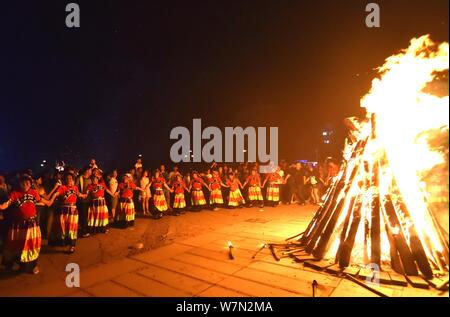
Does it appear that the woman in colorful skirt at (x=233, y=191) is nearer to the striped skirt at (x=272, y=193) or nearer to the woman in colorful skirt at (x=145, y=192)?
the striped skirt at (x=272, y=193)

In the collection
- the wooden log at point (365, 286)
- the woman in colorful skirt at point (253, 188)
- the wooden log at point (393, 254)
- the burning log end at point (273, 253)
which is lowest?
the wooden log at point (365, 286)

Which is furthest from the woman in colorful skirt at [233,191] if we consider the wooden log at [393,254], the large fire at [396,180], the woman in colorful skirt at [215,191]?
the wooden log at [393,254]

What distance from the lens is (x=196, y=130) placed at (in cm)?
2536

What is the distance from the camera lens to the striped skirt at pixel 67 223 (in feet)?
23.3

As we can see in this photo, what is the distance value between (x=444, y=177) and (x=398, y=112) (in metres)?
2.51

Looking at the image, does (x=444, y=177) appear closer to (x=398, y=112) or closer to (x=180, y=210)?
(x=398, y=112)

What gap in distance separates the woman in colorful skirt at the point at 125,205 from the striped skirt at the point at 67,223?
239 cm

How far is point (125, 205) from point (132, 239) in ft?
5.09

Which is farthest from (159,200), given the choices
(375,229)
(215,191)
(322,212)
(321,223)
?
(375,229)

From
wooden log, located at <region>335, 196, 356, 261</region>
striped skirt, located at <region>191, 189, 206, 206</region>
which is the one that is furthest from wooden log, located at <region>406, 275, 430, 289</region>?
striped skirt, located at <region>191, 189, 206, 206</region>

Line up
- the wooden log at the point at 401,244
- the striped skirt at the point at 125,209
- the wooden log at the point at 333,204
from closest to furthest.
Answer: the wooden log at the point at 401,244, the wooden log at the point at 333,204, the striped skirt at the point at 125,209
